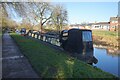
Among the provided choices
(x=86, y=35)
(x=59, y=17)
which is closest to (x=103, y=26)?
(x=59, y=17)

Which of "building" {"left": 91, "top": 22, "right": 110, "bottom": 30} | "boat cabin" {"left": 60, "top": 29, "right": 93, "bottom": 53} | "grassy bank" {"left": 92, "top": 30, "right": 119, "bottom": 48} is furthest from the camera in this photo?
"building" {"left": 91, "top": 22, "right": 110, "bottom": 30}

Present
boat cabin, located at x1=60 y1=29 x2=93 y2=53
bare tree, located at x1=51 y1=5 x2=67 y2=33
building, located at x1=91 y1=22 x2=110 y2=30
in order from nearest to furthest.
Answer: boat cabin, located at x1=60 y1=29 x2=93 y2=53 < bare tree, located at x1=51 y1=5 x2=67 y2=33 < building, located at x1=91 y1=22 x2=110 y2=30

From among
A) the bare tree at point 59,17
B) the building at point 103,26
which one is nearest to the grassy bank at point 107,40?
the bare tree at point 59,17

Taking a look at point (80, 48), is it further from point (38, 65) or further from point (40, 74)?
point (40, 74)

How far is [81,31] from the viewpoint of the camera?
51.8ft

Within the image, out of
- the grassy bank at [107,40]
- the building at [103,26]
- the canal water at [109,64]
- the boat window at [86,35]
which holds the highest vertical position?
the building at [103,26]

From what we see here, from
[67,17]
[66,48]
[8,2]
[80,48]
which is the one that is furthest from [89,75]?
[67,17]

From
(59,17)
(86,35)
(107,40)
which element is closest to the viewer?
(86,35)

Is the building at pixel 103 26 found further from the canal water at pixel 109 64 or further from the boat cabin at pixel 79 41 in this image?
the boat cabin at pixel 79 41

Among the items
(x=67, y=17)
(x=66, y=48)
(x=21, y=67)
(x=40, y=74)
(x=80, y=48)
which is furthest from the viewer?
(x=67, y=17)

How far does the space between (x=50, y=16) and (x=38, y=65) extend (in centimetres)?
4683

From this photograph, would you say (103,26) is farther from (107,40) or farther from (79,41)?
(79,41)

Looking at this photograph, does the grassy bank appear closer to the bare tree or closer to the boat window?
the bare tree

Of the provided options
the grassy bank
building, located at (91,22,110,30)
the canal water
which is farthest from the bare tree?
building, located at (91,22,110,30)
